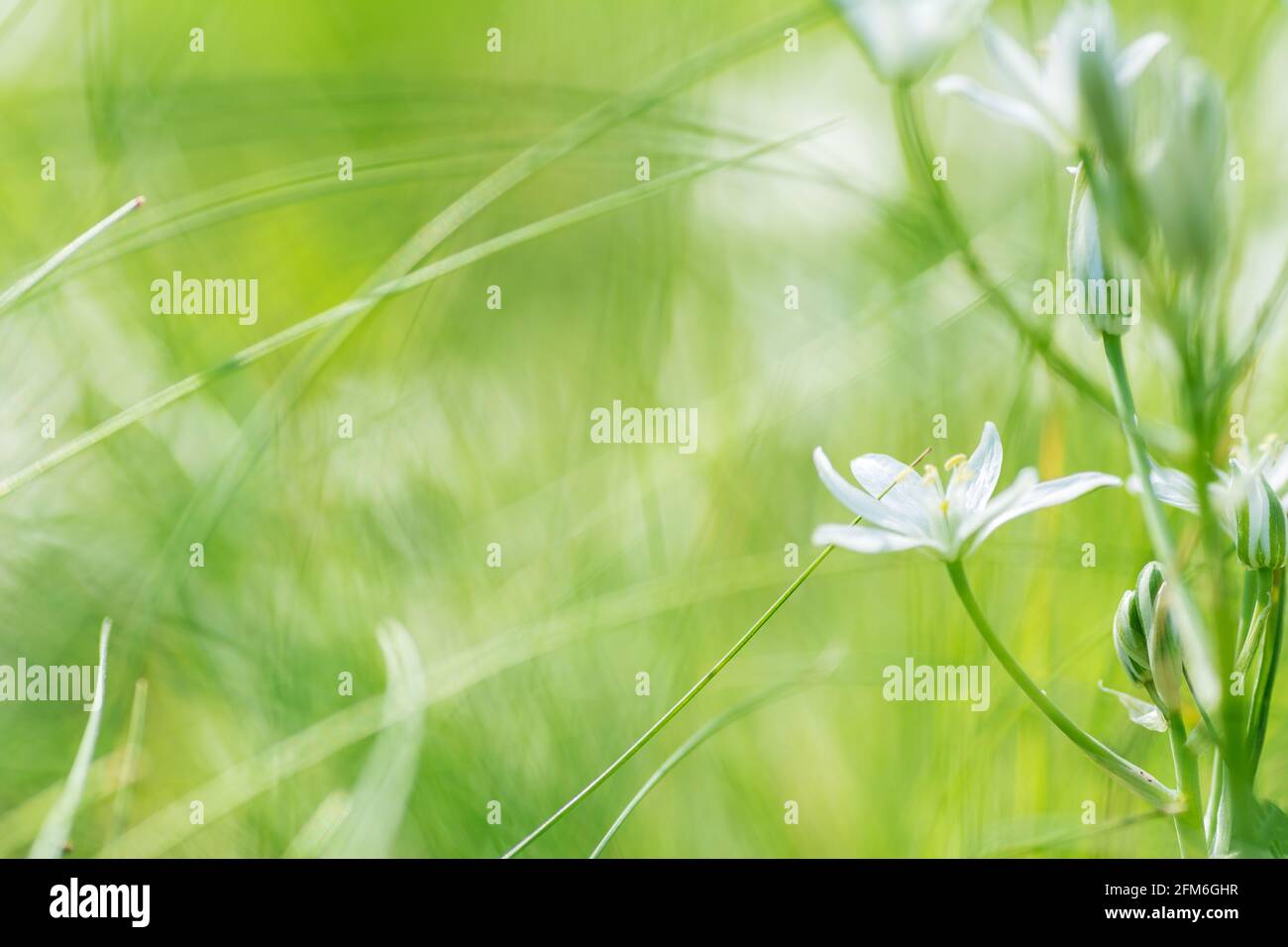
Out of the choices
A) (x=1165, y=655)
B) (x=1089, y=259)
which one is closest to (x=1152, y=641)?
(x=1165, y=655)

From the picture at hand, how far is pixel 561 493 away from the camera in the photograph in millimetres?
662

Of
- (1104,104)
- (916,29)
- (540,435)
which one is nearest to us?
(1104,104)

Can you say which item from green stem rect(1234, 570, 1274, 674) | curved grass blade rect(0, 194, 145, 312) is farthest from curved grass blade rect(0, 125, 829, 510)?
green stem rect(1234, 570, 1274, 674)

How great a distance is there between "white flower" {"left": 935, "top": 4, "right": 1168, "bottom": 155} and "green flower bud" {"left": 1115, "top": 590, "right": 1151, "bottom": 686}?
15 cm

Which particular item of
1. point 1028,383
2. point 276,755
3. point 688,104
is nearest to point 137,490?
point 276,755

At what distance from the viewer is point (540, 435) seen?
677 mm

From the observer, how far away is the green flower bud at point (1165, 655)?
1.07 ft

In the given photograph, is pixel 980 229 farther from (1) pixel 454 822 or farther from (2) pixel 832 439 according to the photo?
(1) pixel 454 822

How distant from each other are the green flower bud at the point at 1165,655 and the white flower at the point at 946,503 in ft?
0.15

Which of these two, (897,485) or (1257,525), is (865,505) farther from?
(1257,525)

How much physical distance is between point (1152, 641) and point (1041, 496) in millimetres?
58

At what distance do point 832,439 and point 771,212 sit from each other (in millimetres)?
155

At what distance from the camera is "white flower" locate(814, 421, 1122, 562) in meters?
0.34

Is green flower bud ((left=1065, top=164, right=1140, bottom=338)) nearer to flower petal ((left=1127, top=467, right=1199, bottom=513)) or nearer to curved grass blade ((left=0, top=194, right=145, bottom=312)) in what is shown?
flower petal ((left=1127, top=467, right=1199, bottom=513))
